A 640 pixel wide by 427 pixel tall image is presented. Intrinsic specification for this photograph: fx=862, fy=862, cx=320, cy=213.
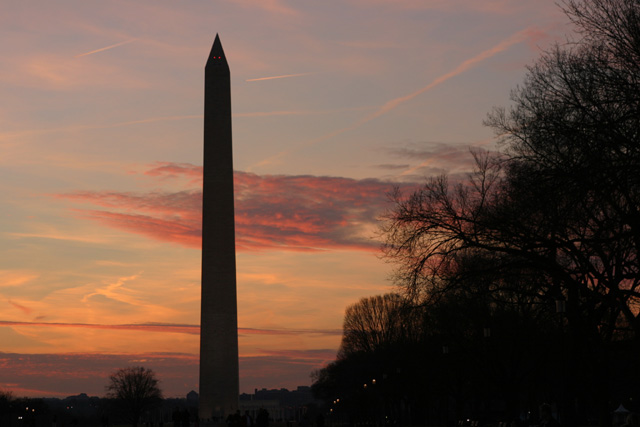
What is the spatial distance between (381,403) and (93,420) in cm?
5656

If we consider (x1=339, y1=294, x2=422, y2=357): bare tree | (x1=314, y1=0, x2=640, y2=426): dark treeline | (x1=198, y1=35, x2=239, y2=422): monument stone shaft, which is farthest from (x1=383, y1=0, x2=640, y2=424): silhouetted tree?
(x1=339, y1=294, x2=422, y2=357): bare tree

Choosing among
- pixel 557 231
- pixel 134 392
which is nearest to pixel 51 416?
pixel 134 392

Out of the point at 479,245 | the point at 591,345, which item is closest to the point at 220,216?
the point at 591,345

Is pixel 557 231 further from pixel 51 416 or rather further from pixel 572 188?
pixel 51 416

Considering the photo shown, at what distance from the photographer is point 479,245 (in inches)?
1152

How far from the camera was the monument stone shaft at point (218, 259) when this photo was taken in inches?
2603

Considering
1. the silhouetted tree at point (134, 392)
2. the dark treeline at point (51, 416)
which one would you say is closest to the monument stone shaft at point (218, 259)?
the dark treeline at point (51, 416)

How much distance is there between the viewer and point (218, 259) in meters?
66.4

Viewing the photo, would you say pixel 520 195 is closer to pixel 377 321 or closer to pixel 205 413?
pixel 205 413

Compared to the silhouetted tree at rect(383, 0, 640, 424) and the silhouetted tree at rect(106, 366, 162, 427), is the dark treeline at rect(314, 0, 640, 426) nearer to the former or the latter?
the silhouetted tree at rect(383, 0, 640, 424)

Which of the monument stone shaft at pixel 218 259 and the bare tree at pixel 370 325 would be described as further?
the bare tree at pixel 370 325

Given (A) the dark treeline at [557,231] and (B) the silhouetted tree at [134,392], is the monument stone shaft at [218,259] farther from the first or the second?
(B) the silhouetted tree at [134,392]

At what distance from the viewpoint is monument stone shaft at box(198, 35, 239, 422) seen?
217ft

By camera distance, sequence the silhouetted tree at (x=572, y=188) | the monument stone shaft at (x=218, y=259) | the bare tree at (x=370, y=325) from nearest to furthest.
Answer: the silhouetted tree at (x=572, y=188) < the monument stone shaft at (x=218, y=259) < the bare tree at (x=370, y=325)
